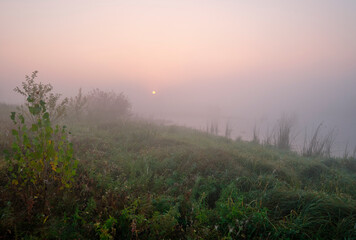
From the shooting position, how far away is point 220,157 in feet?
19.2

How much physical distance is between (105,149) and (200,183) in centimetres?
374

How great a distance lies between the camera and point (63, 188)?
3.24 meters

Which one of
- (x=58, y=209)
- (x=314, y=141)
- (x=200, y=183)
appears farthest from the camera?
(x=314, y=141)

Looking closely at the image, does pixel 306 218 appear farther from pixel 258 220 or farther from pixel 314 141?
pixel 314 141

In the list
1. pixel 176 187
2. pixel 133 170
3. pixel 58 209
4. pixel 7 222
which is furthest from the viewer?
pixel 133 170

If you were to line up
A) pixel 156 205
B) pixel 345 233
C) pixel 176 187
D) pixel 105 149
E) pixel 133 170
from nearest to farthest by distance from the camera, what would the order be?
pixel 345 233, pixel 156 205, pixel 176 187, pixel 133 170, pixel 105 149

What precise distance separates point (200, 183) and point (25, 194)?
328 cm

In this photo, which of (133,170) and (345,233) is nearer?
(345,233)

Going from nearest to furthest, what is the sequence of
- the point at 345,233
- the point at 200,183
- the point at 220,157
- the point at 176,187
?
the point at 345,233 → the point at 176,187 → the point at 200,183 → the point at 220,157

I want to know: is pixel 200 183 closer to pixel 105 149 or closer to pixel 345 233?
pixel 345 233

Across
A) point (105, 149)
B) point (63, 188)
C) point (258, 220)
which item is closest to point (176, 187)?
point (258, 220)

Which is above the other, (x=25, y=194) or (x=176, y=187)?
(x=25, y=194)

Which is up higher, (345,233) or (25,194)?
(25,194)

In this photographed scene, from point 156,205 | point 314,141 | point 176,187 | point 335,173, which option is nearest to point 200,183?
point 176,187
